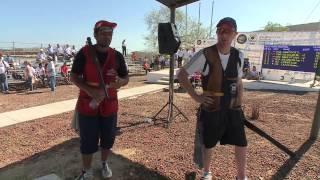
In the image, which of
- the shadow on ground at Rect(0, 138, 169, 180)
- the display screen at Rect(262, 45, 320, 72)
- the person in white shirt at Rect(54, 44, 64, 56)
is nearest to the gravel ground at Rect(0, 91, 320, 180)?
the shadow on ground at Rect(0, 138, 169, 180)

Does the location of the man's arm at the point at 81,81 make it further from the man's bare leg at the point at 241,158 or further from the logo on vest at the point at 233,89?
the man's bare leg at the point at 241,158

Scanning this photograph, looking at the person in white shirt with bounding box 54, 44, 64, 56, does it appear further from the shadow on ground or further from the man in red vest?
the man in red vest

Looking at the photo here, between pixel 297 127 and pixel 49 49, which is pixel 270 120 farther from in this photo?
pixel 49 49

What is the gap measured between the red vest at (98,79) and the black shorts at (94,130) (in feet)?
0.28

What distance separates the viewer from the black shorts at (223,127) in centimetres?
352

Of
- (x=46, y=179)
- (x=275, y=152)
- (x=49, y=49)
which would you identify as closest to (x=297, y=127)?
(x=275, y=152)

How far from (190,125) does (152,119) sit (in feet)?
3.29

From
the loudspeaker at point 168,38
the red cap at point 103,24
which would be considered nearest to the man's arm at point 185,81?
the red cap at point 103,24

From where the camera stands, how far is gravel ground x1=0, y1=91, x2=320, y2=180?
4.52 m

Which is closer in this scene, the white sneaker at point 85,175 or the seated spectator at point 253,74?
the white sneaker at point 85,175

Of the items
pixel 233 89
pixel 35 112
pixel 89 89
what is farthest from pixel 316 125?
pixel 35 112

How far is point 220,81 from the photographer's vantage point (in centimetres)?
345

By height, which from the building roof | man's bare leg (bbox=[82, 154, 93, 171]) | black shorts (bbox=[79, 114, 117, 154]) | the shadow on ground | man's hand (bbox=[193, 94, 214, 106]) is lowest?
the shadow on ground

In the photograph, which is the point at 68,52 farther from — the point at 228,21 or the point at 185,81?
the point at 228,21
